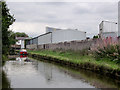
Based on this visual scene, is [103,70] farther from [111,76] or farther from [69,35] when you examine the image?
[69,35]

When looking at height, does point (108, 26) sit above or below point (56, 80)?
above

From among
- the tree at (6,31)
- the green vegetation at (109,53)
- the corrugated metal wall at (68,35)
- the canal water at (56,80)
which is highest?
the corrugated metal wall at (68,35)

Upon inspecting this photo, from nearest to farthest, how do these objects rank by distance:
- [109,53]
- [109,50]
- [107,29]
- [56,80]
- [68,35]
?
[56,80] < [109,50] < [109,53] < [107,29] < [68,35]

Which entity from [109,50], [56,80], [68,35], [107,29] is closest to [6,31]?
[56,80]

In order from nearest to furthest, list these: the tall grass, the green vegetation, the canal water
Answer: the canal water, the green vegetation, the tall grass

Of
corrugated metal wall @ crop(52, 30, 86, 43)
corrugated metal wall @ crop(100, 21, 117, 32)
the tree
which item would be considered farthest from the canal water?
corrugated metal wall @ crop(52, 30, 86, 43)

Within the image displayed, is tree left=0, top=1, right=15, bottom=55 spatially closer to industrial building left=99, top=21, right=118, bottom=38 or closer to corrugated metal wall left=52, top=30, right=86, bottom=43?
industrial building left=99, top=21, right=118, bottom=38

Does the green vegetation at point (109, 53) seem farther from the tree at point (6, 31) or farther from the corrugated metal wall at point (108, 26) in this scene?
the corrugated metal wall at point (108, 26)

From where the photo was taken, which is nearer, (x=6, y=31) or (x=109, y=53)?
(x=6, y=31)

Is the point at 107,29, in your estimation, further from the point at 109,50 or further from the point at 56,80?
the point at 56,80

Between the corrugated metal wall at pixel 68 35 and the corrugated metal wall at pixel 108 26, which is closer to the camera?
the corrugated metal wall at pixel 108 26

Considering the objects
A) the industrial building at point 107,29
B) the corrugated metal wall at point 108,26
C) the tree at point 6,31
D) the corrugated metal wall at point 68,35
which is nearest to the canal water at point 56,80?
the tree at point 6,31

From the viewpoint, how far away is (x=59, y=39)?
44625 mm

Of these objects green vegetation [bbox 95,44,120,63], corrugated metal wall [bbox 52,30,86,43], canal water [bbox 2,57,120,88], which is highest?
corrugated metal wall [bbox 52,30,86,43]
